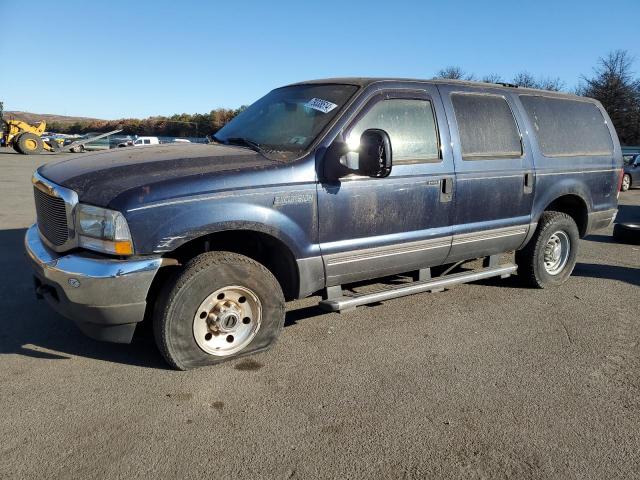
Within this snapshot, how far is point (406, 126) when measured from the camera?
4.12 m

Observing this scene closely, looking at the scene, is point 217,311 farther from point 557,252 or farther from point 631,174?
point 631,174

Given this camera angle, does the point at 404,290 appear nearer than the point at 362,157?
No

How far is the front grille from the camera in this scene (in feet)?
10.7

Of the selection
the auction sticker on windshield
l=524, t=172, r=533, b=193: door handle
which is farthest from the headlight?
l=524, t=172, r=533, b=193: door handle

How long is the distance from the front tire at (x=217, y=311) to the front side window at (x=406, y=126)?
1321mm

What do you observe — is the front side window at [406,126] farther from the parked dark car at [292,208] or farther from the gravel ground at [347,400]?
the gravel ground at [347,400]

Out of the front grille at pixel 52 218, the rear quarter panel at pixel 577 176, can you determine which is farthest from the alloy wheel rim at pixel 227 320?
the rear quarter panel at pixel 577 176

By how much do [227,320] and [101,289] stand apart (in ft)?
2.75

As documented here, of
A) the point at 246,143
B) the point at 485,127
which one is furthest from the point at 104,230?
the point at 485,127

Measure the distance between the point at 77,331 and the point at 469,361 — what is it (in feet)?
9.92

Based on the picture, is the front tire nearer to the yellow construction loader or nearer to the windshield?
the windshield

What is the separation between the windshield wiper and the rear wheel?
32.8 metres

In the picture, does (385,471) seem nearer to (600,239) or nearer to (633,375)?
(633,375)

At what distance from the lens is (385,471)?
2.46 meters
